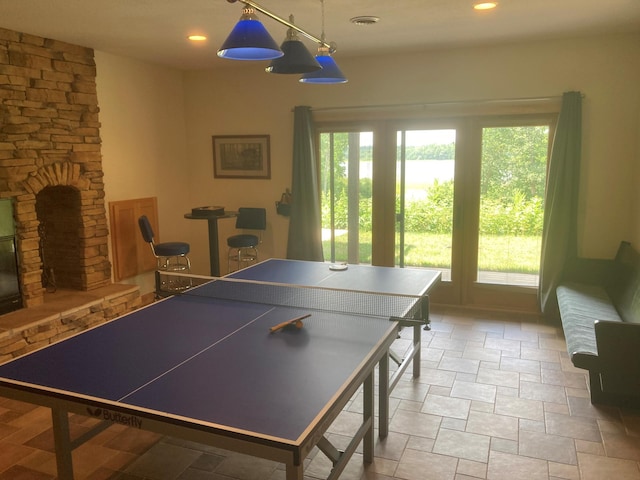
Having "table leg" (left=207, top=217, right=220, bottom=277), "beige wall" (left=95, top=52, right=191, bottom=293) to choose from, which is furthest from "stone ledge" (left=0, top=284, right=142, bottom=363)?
"table leg" (left=207, top=217, right=220, bottom=277)

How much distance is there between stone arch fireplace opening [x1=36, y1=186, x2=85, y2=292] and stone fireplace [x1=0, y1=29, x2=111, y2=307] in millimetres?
10

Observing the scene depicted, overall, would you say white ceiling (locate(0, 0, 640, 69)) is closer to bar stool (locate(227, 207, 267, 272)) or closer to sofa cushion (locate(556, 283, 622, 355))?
bar stool (locate(227, 207, 267, 272))

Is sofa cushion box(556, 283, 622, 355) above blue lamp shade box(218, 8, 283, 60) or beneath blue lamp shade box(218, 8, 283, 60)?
beneath

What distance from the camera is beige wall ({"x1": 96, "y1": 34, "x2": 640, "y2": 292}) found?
190 inches

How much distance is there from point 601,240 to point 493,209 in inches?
41.1

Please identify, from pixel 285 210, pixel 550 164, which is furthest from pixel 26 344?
pixel 550 164

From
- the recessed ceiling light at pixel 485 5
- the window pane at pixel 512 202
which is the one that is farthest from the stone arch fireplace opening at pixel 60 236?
the window pane at pixel 512 202

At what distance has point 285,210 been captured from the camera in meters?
6.21

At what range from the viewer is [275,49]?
2500mm

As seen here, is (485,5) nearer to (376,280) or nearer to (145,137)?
(376,280)

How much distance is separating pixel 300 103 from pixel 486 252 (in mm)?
2668

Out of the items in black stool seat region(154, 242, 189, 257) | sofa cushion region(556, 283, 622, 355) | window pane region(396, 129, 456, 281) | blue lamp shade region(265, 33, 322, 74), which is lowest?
sofa cushion region(556, 283, 622, 355)

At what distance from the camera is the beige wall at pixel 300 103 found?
482 cm

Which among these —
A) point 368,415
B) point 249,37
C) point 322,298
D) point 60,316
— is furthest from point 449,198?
point 60,316
